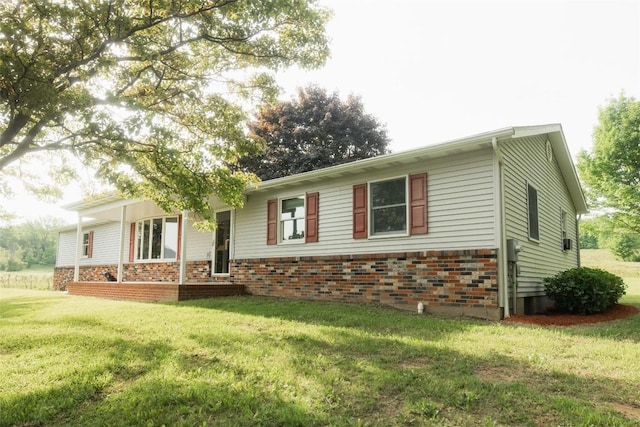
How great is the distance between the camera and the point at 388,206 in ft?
31.4

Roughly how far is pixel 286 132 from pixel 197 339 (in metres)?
19.0

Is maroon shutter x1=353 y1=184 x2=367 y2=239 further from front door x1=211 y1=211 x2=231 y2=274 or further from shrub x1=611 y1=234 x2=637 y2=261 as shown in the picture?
shrub x1=611 y1=234 x2=637 y2=261

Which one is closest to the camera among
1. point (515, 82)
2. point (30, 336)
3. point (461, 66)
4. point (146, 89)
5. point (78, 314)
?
point (30, 336)

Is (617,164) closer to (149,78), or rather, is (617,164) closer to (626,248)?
(149,78)

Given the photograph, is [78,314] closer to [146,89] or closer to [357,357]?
[146,89]

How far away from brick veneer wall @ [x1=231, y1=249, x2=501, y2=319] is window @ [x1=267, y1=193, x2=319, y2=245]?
58 centimetres

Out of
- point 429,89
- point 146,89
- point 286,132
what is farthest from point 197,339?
point 286,132

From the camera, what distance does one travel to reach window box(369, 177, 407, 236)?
9398 millimetres

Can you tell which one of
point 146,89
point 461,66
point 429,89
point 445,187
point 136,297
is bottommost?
point 136,297

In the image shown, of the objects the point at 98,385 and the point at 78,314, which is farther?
the point at 78,314

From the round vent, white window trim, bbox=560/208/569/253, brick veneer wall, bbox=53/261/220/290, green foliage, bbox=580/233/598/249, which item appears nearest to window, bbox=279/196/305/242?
brick veneer wall, bbox=53/261/220/290

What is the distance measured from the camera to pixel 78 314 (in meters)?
8.41

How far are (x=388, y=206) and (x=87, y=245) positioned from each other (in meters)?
16.7

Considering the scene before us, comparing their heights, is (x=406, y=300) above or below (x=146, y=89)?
below
